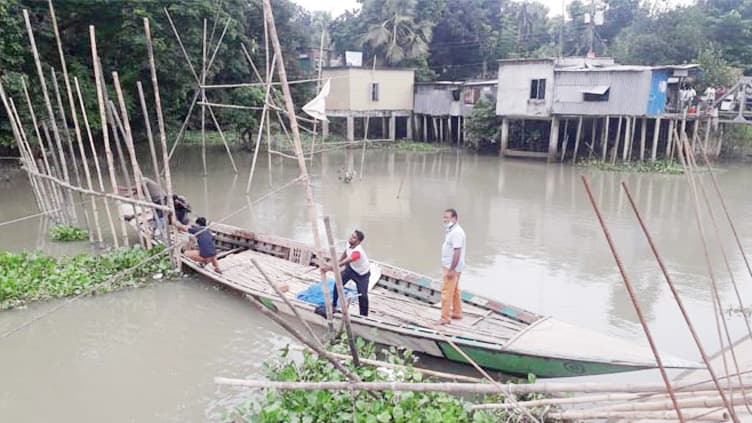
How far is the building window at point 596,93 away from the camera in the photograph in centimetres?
1925

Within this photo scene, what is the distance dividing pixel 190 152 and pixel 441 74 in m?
14.9

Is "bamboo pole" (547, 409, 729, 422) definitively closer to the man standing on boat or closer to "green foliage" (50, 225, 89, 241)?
the man standing on boat

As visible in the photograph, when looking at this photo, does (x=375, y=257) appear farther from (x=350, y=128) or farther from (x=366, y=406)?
(x=350, y=128)

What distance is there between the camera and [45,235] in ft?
34.1

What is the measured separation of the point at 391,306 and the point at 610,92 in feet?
51.9

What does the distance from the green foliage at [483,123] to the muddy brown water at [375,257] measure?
475cm

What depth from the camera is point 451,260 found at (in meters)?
5.59

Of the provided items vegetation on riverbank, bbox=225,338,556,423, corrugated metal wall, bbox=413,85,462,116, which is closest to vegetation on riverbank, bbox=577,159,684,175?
corrugated metal wall, bbox=413,85,462,116

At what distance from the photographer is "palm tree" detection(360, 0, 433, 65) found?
26953mm

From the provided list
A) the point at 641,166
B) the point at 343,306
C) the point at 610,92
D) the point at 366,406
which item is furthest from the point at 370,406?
the point at 610,92

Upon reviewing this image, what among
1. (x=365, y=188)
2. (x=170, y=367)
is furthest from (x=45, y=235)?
(x=365, y=188)

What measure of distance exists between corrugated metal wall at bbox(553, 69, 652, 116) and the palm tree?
887cm

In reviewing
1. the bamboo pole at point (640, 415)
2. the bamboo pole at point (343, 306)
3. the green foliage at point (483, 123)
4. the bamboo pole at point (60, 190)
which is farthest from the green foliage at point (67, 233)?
the green foliage at point (483, 123)

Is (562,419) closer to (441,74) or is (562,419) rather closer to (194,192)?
(194,192)
